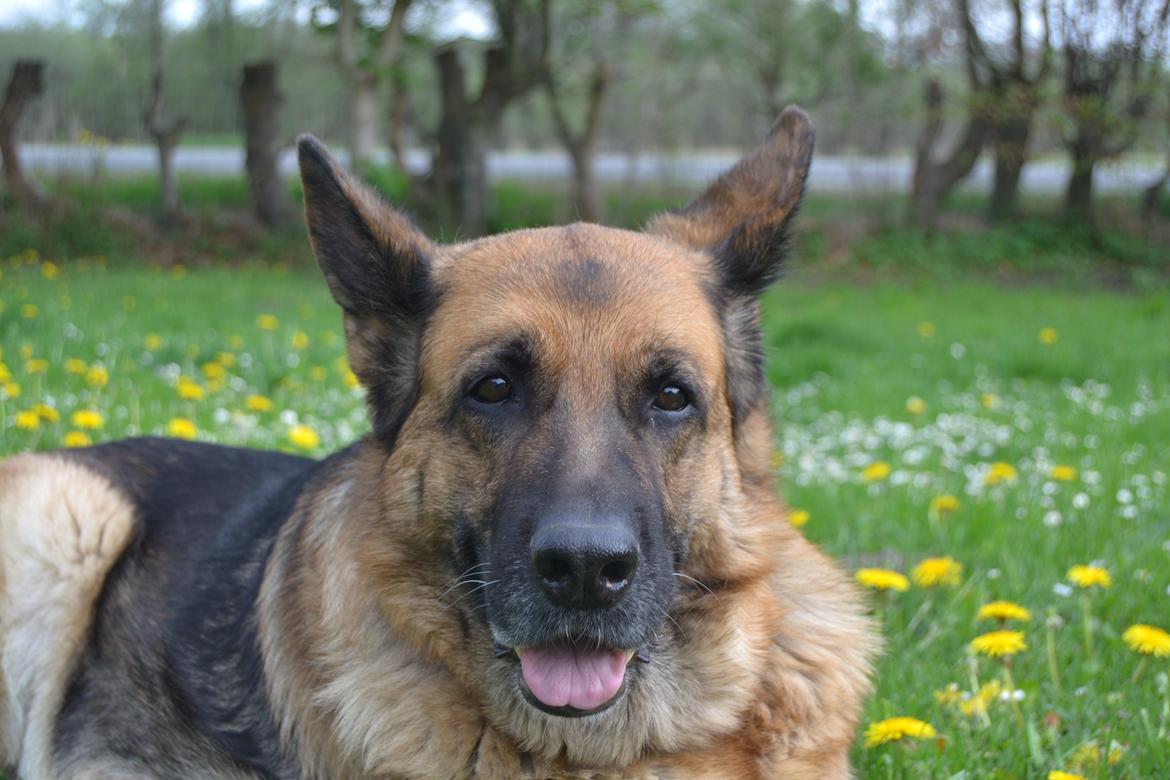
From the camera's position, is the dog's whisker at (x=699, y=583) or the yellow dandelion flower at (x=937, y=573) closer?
the dog's whisker at (x=699, y=583)

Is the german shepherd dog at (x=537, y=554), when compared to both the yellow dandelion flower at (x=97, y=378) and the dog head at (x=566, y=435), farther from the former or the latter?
the yellow dandelion flower at (x=97, y=378)

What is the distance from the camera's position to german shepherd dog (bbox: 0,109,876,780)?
2.79 meters

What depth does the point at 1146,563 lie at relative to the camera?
4.86 m

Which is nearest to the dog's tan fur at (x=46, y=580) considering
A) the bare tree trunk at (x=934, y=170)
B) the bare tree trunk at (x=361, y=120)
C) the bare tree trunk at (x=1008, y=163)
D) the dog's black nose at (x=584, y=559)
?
the dog's black nose at (x=584, y=559)

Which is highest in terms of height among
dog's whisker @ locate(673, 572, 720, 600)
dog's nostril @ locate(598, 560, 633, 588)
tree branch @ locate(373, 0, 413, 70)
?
tree branch @ locate(373, 0, 413, 70)

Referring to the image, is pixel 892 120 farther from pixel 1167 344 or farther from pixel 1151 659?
pixel 1151 659

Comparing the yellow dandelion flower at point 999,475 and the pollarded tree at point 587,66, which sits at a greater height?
the pollarded tree at point 587,66

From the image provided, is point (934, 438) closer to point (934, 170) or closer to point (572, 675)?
point (572, 675)

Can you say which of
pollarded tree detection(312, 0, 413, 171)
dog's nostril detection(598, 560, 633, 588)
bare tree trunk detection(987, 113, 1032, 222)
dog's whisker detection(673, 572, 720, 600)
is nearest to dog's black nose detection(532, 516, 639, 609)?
dog's nostril detection(598, 560, 633, 588)

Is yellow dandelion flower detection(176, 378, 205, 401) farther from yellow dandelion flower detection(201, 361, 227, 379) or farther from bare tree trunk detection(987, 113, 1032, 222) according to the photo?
bare tree trunk detection(987, 113, 1032, 222)

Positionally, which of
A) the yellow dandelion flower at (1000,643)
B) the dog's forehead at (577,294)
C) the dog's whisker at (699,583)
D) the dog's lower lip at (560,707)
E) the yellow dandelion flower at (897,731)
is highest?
the dog's forehead at (577,294)

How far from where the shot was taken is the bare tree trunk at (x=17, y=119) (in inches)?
654

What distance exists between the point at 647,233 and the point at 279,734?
1.82 meters

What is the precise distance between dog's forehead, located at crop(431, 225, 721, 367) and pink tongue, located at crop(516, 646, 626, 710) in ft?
2.39
